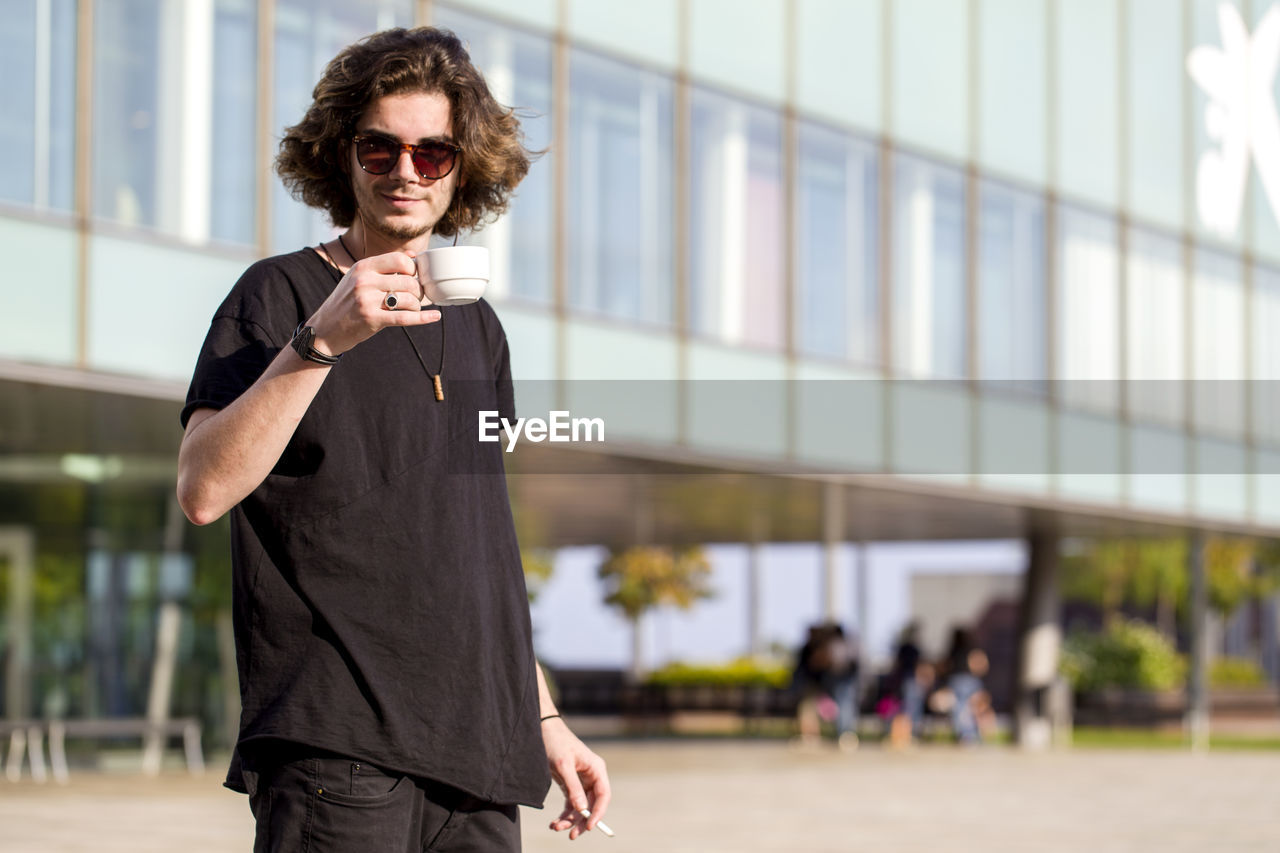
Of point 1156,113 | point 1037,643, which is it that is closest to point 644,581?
point 1037,643

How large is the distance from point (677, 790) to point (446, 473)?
1365cm

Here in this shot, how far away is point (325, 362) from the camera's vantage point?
2.37 m

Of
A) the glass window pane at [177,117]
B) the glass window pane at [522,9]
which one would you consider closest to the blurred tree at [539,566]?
the glass window pane at [522,9]

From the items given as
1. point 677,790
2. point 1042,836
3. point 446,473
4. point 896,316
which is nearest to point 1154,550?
point 896,316

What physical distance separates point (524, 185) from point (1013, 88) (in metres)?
8.70

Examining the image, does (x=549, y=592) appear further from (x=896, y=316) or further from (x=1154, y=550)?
(x=1154, y=550)

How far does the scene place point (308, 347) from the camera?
236 centimetres

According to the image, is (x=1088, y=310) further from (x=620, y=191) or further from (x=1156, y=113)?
(x=620, y=191)

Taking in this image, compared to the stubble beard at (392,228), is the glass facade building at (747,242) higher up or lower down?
higher up

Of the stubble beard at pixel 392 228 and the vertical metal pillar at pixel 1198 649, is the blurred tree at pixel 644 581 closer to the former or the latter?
the vertical metal pillar at pixel 1198 649

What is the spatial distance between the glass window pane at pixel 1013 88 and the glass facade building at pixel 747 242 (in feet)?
0.15

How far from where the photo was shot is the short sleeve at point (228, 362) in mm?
2541

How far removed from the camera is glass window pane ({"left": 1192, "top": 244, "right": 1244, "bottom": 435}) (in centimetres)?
2736

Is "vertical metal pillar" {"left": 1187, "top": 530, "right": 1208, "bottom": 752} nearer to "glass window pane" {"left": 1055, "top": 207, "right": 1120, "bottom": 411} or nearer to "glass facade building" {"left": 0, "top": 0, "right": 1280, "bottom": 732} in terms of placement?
"glass facade building" {"left": 0, "top": 0, "right": 1280, "bottom": 732}
